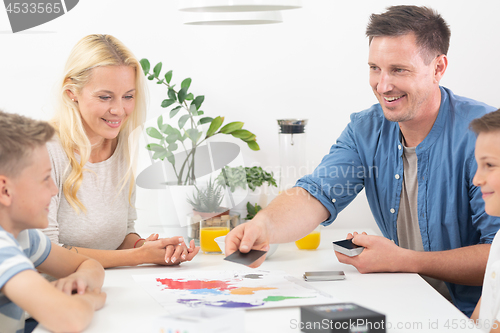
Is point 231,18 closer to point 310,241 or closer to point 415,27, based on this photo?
point 415,27

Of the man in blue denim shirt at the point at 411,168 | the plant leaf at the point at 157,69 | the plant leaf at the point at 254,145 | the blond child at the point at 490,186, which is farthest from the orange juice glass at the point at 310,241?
the plant leaf at the point at 157,69

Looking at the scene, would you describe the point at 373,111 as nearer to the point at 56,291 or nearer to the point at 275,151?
the point at 275,151

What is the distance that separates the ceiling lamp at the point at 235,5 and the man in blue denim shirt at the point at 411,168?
1.13 feet

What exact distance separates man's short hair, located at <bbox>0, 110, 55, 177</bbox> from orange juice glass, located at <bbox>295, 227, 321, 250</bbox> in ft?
2.67

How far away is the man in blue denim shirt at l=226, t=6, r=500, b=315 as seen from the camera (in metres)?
1.32

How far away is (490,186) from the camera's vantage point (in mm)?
976

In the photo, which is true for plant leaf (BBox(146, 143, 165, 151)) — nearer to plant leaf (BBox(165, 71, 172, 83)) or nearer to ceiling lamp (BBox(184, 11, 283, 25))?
plant leaf (BBox(165, 71, 172, 83))

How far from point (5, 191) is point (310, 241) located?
0.87 meters

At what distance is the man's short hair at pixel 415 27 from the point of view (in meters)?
1.34

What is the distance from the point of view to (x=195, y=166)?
5.25ft

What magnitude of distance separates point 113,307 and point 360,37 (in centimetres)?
138

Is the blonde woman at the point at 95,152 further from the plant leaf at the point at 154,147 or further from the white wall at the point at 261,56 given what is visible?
the white wall at the point at 261,56

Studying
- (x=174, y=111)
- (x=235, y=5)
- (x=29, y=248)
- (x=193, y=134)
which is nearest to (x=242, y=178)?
(x=193, y=134)

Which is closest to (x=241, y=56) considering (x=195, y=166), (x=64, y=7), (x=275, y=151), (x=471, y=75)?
(x=275, y=151)
